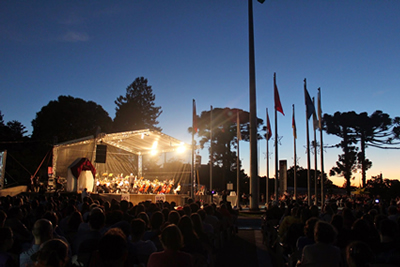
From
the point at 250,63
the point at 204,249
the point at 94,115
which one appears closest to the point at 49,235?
the point at 204,249

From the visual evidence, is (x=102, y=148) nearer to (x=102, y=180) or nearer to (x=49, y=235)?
(x=102, y=180)

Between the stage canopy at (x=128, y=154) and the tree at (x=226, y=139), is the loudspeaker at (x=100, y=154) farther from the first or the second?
the tree at (x=226, y=139)

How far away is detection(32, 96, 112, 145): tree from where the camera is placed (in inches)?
1786

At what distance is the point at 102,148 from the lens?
2503 centimetres

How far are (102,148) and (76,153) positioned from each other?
7.85 ft

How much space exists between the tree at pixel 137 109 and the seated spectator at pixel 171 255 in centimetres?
5603

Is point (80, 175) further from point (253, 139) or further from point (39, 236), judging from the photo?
point (39, 236)

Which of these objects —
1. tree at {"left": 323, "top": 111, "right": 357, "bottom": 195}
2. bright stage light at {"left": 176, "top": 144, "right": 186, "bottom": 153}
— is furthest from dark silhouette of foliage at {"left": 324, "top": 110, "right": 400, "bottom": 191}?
bright stage light at {"left": 176, "top": 144, "right": 186, "bottom": 153}

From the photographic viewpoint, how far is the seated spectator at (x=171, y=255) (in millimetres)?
3373

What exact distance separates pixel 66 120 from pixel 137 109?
49.6 ft

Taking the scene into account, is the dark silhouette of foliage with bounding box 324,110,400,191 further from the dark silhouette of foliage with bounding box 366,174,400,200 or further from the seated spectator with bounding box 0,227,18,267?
the seated spectator with bounding box 0,227,18,267

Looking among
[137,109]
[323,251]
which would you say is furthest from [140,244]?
[137,109]

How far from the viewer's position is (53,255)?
2738 mm

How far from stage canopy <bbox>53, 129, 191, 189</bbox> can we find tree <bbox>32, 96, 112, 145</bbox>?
47.6ft
